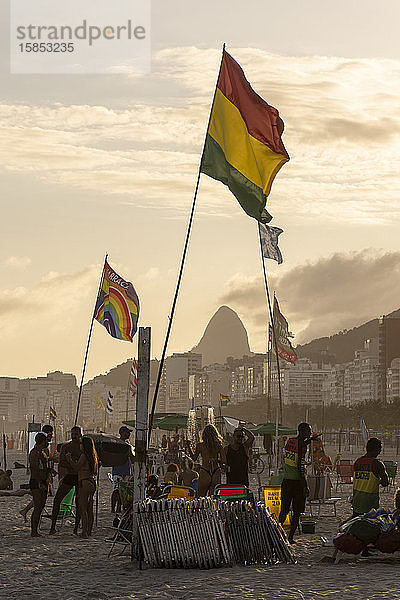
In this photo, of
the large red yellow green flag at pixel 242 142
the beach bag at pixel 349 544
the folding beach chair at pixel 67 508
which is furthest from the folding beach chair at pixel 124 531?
the large red yellow green flag at pixel 242 142

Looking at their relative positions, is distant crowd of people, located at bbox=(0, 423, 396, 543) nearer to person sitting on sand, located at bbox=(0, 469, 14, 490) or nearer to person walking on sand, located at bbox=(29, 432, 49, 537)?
person walking on sand, located at bbox=(29, 432, 49, 537)

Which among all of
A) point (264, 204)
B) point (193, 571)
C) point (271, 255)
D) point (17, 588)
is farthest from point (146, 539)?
point (271, 255)

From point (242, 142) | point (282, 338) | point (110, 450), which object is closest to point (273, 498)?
point (110, 450)

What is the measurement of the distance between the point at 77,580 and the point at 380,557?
3582 mm

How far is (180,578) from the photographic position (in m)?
10.9

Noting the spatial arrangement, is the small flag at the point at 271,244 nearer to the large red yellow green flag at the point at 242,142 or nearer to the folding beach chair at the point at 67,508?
the folding beach chair at the point at 67,508

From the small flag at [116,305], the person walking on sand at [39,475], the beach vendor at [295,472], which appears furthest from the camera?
the small flag at [116,305]

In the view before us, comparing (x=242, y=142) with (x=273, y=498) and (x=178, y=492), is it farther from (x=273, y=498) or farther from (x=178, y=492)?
(x=273, y=498)

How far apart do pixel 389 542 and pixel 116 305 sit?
16.7 meters

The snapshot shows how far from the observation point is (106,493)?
25.5m

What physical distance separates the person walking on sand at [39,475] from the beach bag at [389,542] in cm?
523

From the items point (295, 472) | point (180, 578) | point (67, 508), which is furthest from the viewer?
point (67, 508)

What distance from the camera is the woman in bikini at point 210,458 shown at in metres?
14.0

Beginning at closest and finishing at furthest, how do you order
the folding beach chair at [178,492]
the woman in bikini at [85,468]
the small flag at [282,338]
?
the folding beach chair at [178,492], the woman in bikini at [85,468], the small flag at [282,338]
